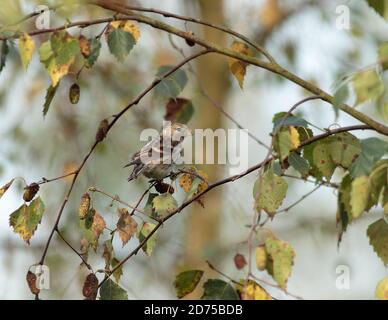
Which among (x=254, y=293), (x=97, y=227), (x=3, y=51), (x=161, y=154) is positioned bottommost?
(x=254, y=293)

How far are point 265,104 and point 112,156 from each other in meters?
3.36

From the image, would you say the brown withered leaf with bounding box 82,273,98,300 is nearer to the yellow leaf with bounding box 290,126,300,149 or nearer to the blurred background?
the yellow leaf with bounding box 290,126,300,149

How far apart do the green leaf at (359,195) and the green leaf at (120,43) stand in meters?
0.66

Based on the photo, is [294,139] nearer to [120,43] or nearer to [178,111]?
[120,43]

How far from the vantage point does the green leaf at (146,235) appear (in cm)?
174

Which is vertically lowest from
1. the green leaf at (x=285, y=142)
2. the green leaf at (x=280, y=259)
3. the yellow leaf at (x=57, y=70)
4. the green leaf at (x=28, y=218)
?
the green leaf at (x=280, y=259)

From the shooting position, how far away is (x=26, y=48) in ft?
5.27

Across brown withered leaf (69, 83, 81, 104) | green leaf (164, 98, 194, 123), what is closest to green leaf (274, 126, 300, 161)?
brown withered leaf (69, 83, 81, 104)

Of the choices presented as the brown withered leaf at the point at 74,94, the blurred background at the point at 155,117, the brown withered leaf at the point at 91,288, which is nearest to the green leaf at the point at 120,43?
the brown withered leaf at the point at 74,94

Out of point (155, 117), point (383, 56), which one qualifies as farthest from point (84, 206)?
point (155, 117)

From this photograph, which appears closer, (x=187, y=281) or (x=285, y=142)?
(x=285, y=142)

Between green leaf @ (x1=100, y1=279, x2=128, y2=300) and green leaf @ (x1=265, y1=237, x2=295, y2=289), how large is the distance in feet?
1.47

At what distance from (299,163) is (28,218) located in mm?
603

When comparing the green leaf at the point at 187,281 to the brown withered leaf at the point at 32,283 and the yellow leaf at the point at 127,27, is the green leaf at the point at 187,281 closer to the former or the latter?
the brown withered leaf at the point at 32,283
